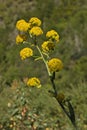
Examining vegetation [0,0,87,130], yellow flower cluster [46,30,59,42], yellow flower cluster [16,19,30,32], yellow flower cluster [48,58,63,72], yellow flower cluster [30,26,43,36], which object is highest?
yellow flower cluster [16,19,30,32]

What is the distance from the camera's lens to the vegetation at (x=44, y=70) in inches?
259

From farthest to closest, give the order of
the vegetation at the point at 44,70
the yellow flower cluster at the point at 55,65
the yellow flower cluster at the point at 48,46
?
the vegetation at the point at 44,70 → the yellow flower cluster at the point at 48,46 → the yellow flower cluster at the point at 55,65

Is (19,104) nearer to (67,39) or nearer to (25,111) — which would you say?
(25,111)

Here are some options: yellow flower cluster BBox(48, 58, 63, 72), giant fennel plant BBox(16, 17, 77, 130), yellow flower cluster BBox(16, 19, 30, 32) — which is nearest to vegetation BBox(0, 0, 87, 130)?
giant fennel plant BBox(16, 17, 77, 130)

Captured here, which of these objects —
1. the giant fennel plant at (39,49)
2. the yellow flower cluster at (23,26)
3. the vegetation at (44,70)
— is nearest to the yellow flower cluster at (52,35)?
the giant fennel plant at (39,49)

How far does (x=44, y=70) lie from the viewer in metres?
27.8

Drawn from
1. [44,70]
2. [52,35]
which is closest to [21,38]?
[52,35]

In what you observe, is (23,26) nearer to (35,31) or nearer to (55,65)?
(35,31)

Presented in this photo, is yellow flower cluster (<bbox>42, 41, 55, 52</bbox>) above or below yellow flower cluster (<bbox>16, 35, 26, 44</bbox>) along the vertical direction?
below

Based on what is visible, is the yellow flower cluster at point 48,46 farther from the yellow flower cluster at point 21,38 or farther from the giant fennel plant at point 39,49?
the yellow flower cluster at point 21,38

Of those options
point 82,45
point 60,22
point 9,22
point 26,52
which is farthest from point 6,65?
point 26,52

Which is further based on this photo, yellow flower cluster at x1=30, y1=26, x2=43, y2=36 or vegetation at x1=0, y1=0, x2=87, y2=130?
vegetation at x1=0, y1=0, x2=87, y2=130

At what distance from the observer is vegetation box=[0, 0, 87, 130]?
6.58 m

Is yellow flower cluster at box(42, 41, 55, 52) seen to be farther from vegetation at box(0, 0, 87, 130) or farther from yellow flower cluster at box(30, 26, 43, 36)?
vegetation at box(0, 0, 87, 130)
